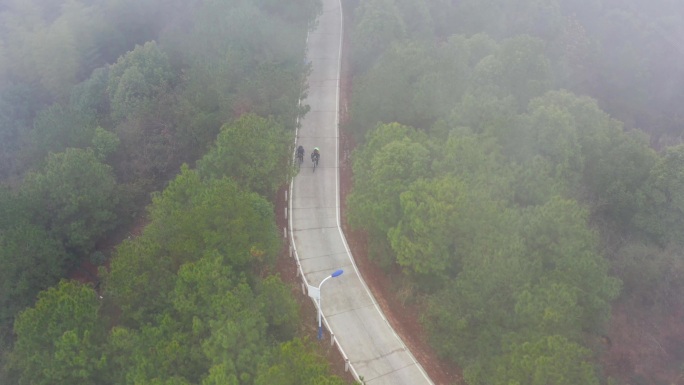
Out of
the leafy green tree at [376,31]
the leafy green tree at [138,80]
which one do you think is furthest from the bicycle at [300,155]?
the leafy green tree at [138,80]

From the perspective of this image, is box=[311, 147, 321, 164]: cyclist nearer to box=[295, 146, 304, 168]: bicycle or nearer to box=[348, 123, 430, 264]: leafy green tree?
box=[295, 146, 304, 168]: bicycle

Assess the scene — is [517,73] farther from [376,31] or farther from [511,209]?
[376,31]

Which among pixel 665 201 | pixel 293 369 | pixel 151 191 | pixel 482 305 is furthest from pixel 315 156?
pixel 665 201

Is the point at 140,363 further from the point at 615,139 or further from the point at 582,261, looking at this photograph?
the point at 615,139

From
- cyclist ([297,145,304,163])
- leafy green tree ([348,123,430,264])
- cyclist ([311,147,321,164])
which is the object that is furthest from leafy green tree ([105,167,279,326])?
cyclist ([297,145,304,163])

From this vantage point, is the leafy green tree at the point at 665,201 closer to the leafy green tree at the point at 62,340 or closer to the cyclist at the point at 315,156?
the cyclist at the point at 315,156

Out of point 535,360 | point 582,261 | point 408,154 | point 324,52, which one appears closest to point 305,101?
point 324,52

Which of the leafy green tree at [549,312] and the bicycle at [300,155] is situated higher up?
the bicycle at [300,155]
